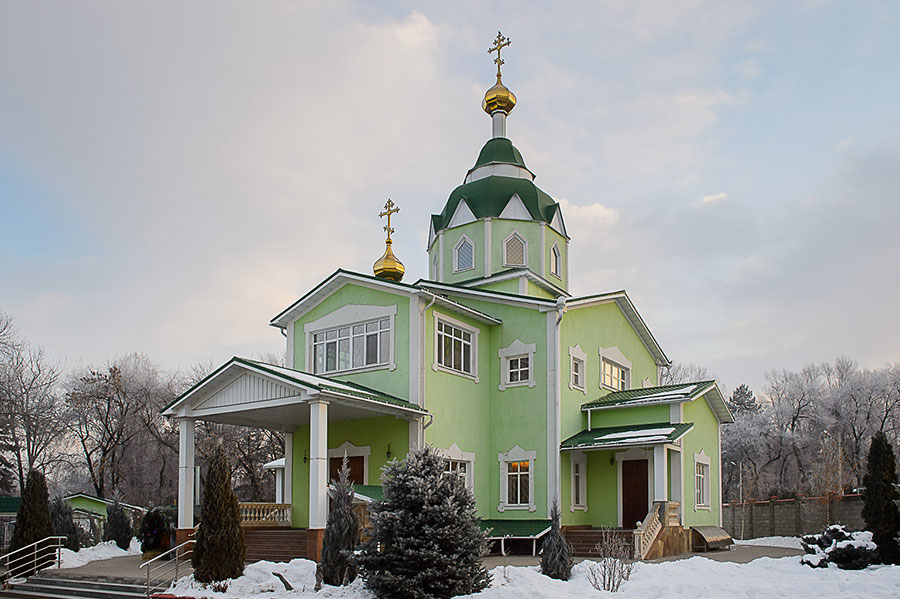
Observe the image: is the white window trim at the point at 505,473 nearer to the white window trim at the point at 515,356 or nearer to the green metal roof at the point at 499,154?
the white window trim at the point at 515,356

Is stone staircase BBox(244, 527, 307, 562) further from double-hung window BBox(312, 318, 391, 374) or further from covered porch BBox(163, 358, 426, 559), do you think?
double-hung window BBox(312, 318, 391, 374)

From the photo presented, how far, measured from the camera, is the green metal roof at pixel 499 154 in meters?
28.2

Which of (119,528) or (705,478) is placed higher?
(705,478)

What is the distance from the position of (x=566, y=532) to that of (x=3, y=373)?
1226 inches

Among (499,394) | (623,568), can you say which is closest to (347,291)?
(499,394)

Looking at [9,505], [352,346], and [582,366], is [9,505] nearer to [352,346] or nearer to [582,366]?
[352,346]

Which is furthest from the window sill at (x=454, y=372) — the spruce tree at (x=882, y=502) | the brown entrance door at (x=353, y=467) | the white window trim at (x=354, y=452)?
the spruce tree at (x=882, y=502)

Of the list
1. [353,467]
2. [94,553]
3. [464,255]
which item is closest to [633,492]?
[353,467]

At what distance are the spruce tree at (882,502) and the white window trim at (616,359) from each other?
885cm

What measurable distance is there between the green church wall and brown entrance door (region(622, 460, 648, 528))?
272 inches

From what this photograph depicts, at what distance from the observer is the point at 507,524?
69.8 feet

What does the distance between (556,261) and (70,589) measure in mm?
17193

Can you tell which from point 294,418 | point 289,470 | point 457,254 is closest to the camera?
point 294,418

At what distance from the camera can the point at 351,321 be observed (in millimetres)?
22203
